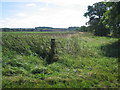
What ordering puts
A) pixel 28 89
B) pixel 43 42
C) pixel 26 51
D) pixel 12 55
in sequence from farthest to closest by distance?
pixel 43 42, pixel 26 51, pixel 12 55, pixel 28 89

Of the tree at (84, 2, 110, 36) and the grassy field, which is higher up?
the tree at (84, 2, 110, 36)

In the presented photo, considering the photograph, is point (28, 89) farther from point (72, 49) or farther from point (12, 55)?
point (72, 49)

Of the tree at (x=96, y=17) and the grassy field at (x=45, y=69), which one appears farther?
the tree at (x=96, y=17)

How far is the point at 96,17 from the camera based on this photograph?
37.8m

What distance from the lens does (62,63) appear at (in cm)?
712

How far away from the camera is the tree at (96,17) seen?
34.5m

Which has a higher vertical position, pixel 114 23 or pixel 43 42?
pixel 114 23

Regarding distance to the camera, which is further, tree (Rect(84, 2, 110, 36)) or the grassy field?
tree (Rect(84, 2, 110, 36))

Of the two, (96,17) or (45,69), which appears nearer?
(45,69)

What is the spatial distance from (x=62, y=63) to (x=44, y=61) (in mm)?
918

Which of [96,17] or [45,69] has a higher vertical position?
[96,17]

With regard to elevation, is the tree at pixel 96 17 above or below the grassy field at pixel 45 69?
above

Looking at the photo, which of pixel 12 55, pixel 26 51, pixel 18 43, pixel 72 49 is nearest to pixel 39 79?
pixel 12 55

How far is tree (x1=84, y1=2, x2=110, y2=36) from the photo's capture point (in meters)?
34.5
